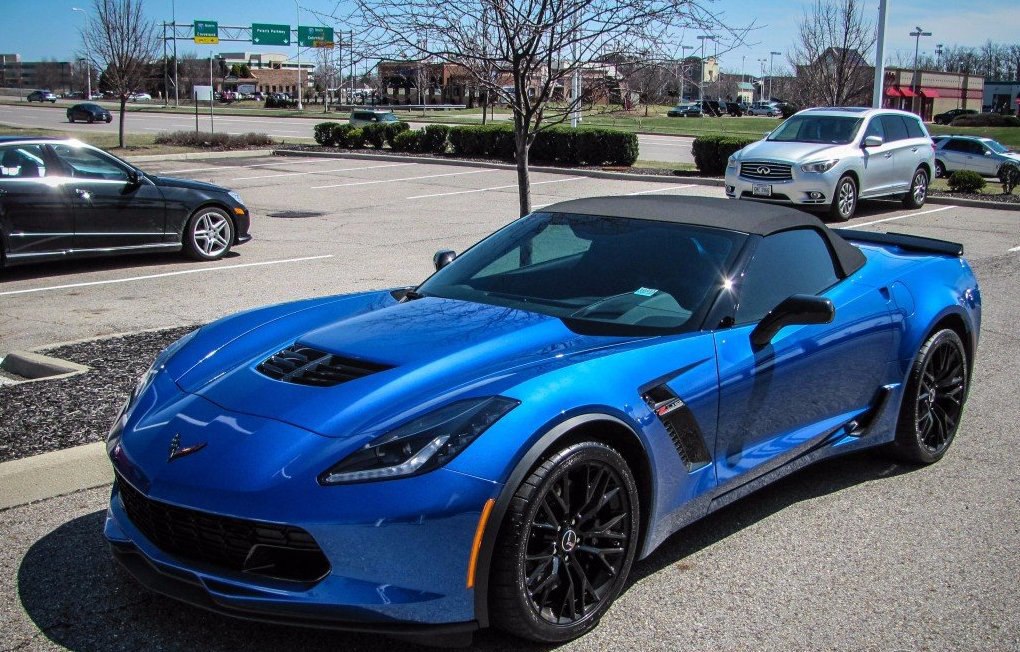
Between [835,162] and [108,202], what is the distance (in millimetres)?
11026

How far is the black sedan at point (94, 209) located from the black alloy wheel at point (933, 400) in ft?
29.5

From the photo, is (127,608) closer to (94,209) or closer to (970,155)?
(94,209)

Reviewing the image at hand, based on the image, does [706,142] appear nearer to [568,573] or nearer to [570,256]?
[570,256]

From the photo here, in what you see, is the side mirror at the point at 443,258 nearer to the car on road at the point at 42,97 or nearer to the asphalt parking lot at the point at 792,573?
the asphalt parking lot at the point at 792,573

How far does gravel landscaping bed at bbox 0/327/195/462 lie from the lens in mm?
5125

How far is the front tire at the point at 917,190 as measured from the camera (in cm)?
1847

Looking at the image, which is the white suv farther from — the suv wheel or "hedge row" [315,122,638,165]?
"hedge row" [315,122,638,165]

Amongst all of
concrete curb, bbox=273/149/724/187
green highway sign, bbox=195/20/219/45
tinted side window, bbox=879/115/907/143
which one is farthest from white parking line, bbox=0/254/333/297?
green highway sign, bbox=195/20/219/45

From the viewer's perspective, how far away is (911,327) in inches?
197

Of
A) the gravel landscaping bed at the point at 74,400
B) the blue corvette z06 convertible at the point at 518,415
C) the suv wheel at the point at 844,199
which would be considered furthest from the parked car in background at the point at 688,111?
the blue corvette z06 convertible at the point at 518,415

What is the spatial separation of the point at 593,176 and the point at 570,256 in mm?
19615

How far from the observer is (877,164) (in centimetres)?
1725

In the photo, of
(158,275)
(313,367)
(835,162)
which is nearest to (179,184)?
(158,275)

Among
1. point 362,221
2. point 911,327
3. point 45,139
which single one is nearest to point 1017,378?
point 911,327
